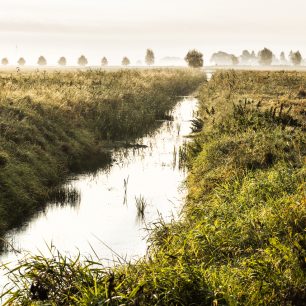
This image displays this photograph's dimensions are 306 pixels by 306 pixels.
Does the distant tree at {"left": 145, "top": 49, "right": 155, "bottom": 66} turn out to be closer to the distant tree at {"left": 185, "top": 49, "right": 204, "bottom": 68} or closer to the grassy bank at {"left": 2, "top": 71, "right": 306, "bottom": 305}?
the distant tree at {"left": 185, "top": 49, "right": 204, "bottom": 68}

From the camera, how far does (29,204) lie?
11289 millimetres

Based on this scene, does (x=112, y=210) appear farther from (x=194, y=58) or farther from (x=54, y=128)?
(x=194, y=58)

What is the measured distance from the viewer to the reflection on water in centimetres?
897

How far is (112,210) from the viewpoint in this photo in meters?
11.3

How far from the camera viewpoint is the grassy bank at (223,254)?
16.9 ft

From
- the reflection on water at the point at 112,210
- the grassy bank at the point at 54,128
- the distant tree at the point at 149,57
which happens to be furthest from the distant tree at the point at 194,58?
the distant tree at the point at 149,57

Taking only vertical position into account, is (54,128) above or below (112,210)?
above

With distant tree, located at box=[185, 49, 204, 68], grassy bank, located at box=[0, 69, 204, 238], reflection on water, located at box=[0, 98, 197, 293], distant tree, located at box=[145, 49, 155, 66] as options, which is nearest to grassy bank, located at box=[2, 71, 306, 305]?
reflection on water, located at box=[0, 98, 197, 293]

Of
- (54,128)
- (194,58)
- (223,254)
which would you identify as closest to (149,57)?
(194,58)

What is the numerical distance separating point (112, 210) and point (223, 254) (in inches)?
200

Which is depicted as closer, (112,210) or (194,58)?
(112,210)

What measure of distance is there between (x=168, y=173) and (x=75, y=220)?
16.2ft

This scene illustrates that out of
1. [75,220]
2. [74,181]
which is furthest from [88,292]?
[74,181]

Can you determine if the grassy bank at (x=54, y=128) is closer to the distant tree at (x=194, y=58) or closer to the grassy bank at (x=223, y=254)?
the grassy bank at (x=223, y=254)
